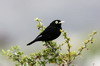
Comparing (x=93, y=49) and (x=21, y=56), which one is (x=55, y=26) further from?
(x=93, y=49)

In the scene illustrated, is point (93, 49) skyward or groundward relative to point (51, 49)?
skyward

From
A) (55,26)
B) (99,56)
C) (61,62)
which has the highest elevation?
(99,56)

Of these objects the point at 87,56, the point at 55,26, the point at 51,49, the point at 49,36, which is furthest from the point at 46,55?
the point at 87,56

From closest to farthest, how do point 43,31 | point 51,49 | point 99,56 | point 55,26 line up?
point 51,49 → point 43,31 → point 55,26 → point 99,56

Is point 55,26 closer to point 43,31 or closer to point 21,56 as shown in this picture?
point 43,31

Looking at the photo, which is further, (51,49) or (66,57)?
(51,49)

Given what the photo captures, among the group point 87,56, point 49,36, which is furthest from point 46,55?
point 87,56

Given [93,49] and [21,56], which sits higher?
[93,49]

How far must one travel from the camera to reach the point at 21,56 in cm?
1247

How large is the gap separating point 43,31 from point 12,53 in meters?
1.98

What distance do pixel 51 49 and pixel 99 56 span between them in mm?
41080

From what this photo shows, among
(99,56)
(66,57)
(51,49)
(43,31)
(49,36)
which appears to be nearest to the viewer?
(66,57)

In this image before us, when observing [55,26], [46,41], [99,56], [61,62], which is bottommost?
[61,62]

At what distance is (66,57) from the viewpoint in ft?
39.8
